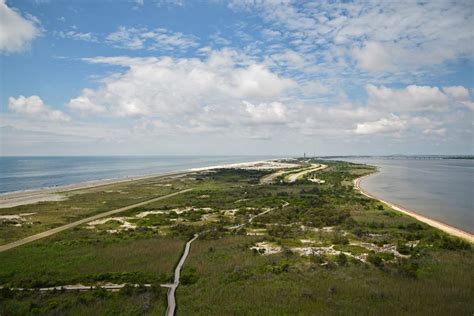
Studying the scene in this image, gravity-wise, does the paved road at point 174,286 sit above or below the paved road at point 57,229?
above

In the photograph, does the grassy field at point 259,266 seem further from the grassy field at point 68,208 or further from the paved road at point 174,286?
the grassy field at point 68,208

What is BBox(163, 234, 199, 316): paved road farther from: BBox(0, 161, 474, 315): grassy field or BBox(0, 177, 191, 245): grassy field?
BBox(0, 177, 191, 245): grassy field

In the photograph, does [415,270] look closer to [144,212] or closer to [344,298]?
[344,298]

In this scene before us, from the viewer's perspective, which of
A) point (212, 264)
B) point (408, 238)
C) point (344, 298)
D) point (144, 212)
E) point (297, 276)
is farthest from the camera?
point (144, 212)

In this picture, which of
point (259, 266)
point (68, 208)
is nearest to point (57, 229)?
point (68, 208)

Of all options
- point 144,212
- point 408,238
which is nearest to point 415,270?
point 408,238

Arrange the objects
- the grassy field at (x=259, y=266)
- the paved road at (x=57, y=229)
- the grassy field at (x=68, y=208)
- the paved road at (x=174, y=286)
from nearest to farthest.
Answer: the paved road at (x=174, y=286)
the grassy field at (x=259, y=266)
the paved road at (x=57, y=229)
the grassy field at (x=68, y=208)

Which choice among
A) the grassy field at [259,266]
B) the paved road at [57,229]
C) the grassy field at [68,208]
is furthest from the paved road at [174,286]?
the grassy field at [68,208]

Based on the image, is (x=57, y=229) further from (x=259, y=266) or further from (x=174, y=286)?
(x=259, y=266)
